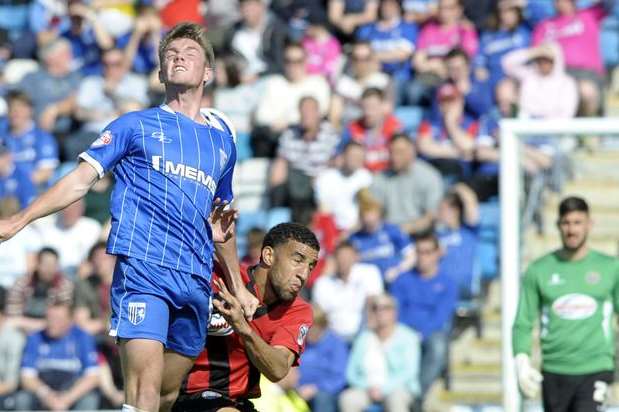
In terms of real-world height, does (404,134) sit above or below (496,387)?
above

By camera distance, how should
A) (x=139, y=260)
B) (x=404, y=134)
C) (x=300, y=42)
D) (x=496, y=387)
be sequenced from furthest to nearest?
(x=300, y=42) → (x=404, y=134) → (x=496, y=387) → (x=139, y=260)

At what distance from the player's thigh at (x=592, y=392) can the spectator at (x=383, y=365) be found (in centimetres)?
257

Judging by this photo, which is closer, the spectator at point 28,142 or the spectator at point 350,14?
the spectator at point 28,142

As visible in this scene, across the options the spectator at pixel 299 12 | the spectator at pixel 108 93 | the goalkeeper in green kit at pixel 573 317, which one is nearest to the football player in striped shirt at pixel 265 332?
the goalkeeper in green kit at pixel 573 317

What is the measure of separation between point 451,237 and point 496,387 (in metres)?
1.36

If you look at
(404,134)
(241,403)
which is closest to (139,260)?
(241,403)

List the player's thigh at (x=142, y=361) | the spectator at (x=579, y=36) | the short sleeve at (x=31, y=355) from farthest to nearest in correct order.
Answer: the spectator at (x=579, y=36), the short sleeve at (x=31, y=355), the player's thigh at (x=142, y=361)

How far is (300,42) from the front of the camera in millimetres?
14555

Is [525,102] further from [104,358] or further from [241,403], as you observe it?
[241,403]

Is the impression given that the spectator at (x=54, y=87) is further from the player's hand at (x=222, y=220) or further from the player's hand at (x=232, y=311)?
the player's hand at (x=232, y=311)

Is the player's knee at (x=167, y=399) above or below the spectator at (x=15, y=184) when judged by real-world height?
below

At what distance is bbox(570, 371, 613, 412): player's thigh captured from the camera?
9.16 metres

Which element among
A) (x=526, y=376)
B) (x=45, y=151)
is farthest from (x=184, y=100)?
(x=45, y=151)

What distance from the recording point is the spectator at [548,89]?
42.9 ft
